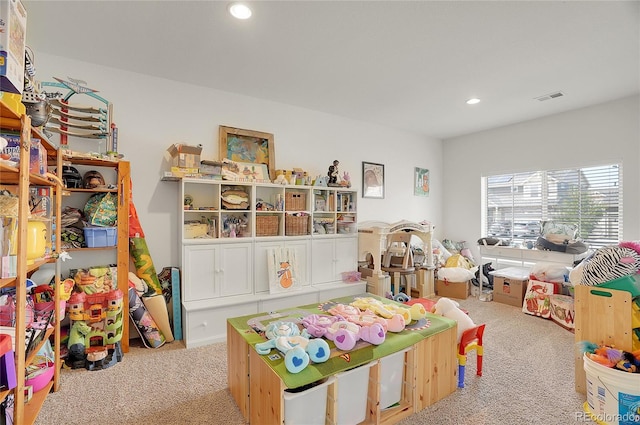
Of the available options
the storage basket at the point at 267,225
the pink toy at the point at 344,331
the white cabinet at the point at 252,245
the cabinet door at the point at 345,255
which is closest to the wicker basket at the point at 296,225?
the white cabinet at the point at 252,245

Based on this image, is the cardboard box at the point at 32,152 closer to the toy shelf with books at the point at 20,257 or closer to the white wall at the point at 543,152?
the toy shelf with books at the point at 20,257

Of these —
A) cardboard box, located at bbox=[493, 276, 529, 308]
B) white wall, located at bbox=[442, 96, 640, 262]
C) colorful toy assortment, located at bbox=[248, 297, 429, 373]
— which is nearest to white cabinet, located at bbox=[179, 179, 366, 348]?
colorful toy assortment, located at bbox=[248, 297, 429, 373]

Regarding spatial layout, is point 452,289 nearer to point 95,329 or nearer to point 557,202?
point 557,202

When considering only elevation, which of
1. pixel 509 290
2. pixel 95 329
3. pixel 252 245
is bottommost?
pixel 509 290

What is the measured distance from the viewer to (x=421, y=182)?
5.21m

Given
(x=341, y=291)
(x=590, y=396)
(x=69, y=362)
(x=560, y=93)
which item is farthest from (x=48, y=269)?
(x=560, y=93)

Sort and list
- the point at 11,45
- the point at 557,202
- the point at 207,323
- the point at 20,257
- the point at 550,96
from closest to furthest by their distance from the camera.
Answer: the point at 11,45, the point at 20,257, the point at 207,323, the point at 550,96, the point at 557,202

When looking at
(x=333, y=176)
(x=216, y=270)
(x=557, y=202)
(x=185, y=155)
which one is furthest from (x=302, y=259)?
(x=557, y=202)

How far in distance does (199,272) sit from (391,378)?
1995 mm

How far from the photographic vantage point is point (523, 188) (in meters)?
4.52

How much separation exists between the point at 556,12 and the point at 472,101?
5.37 feet

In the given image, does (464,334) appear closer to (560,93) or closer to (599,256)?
(599,256)

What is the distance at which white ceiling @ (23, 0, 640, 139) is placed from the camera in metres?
2.02

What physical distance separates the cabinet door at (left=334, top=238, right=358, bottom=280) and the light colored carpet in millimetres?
1676
